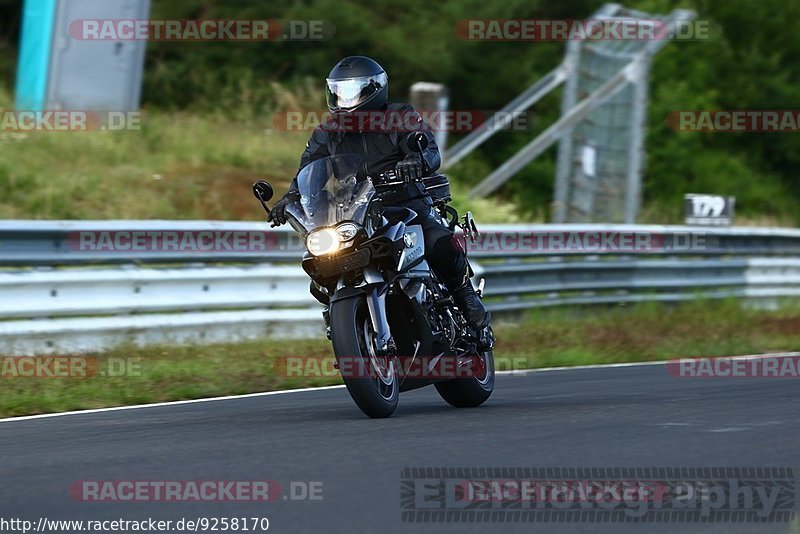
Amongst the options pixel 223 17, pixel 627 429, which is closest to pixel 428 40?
pixel 223 17

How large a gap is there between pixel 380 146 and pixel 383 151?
34mm

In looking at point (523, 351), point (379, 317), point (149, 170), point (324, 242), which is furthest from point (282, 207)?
point (149, 170)

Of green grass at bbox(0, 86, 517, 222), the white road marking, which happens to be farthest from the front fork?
green grass at bbox(0, 86, 517, 222)

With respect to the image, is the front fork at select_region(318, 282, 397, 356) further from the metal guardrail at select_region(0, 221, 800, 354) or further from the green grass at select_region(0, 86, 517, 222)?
the green grass at select_region(0, 86, 517, 222)

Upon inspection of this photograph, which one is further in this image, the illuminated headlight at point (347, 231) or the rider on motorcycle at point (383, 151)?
the rider on motorcycle at point (383, 151)

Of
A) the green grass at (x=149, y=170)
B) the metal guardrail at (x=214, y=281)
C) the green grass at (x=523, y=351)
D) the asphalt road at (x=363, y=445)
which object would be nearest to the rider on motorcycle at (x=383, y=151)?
the asphalt road at (x=363, y=445)

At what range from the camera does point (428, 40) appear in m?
30.0

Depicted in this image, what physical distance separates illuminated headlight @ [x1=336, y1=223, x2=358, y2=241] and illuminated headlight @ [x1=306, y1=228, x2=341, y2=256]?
0.02m

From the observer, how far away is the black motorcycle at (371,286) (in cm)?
750

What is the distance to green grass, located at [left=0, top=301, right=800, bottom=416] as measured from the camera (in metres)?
9.75

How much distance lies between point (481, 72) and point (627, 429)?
25283 mm

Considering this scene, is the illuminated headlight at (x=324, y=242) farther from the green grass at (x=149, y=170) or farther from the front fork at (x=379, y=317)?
the green grass at (x=149, y=170)

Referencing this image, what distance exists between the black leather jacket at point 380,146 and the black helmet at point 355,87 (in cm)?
20

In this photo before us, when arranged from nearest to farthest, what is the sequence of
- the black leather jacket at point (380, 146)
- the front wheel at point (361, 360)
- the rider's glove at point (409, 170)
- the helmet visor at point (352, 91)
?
the front wheel at point (361, 360) < the rider's glove at point (409, 170) < the helmet visor at point (352, 91) < the black leather jacket at point (380, 146)
